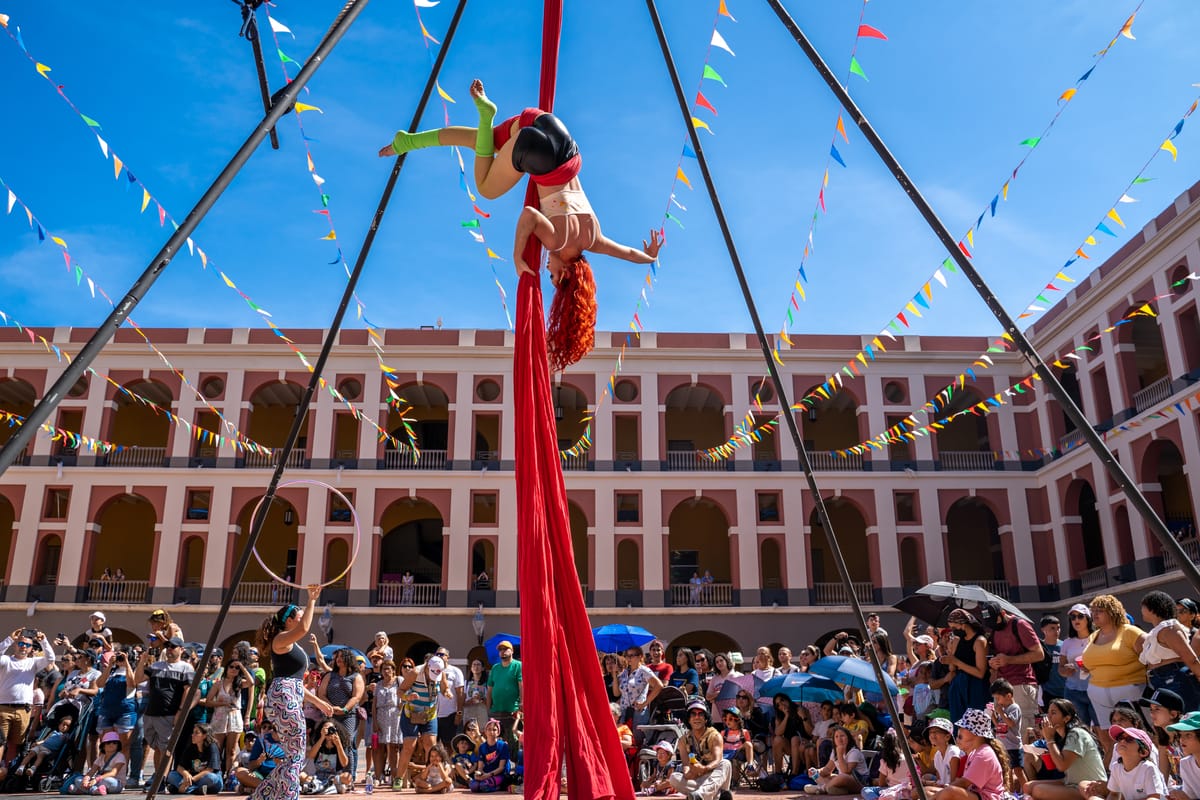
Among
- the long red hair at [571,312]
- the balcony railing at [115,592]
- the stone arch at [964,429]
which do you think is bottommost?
the long red hair at [571,312]

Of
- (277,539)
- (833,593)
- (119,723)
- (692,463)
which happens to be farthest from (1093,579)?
(119,723)

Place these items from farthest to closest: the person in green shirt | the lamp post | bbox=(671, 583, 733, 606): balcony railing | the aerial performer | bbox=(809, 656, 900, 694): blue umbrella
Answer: bbox=(671, 583, 733, 606): balcony railing
the lamp post
the person in green shirt
bbox=(809, 656, 900, 694): blue umbrella
the aerial performer

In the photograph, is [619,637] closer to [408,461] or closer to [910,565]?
[408,461]

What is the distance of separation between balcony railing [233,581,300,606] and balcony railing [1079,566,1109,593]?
20.2 metres

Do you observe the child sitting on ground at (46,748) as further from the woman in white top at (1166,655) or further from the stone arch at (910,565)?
the stone arch at (910,565)

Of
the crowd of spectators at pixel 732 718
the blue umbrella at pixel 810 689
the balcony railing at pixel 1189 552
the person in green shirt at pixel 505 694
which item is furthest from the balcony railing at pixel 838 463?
the person in green shirt at pixel 505 694

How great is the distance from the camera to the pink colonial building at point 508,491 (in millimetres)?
26438

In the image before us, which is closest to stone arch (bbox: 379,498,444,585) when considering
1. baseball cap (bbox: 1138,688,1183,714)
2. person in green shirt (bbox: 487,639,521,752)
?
person in green shirt (bbox: 487,639,521,752)

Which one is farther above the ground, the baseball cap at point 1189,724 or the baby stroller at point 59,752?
the baseball cap at point 1189,724

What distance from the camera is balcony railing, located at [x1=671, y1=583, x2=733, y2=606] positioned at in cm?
2703

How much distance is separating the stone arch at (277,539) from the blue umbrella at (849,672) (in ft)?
65.7

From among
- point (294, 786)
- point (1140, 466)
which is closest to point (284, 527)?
point (1140, 466)

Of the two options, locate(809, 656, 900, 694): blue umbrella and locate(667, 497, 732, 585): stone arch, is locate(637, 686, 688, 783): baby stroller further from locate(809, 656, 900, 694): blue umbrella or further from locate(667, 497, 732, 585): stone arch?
locate(667, 497, 732, 585): stone arch

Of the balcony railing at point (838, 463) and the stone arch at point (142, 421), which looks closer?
the balcony railing at point (838, 463)
